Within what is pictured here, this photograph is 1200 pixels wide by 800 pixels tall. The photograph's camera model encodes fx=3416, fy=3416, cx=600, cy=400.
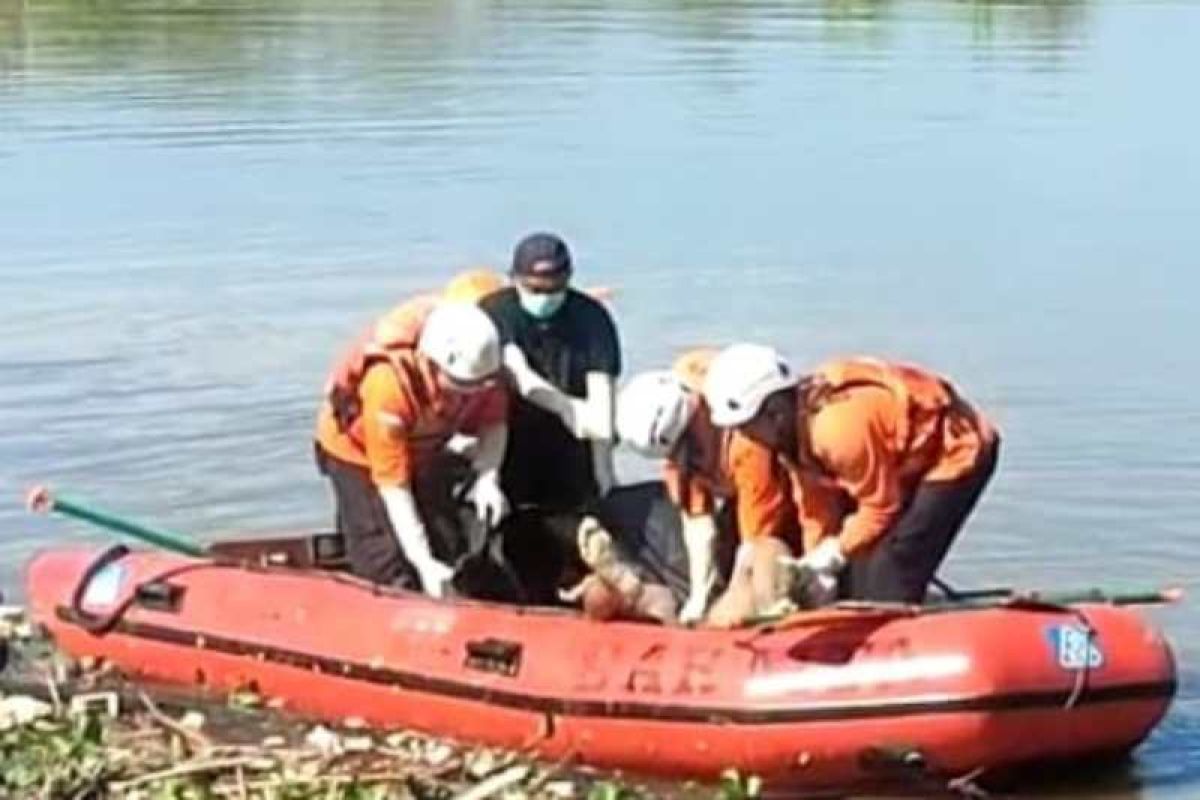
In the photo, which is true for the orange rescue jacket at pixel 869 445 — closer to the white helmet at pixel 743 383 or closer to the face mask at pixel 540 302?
the white helmet at pixel 743 383

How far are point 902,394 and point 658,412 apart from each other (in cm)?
80

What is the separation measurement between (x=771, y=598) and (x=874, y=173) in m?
17.5

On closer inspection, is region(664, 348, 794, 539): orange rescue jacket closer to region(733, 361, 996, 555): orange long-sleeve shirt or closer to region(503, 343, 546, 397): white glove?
region(733, 361, 996, 555): orange long-sleeve shirt

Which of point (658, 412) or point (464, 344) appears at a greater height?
point (464, 344)

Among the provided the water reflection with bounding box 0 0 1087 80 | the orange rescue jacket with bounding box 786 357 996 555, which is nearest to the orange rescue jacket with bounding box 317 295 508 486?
the orange rescue jacket with bounding box 786 357 996 555

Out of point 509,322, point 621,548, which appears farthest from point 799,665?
point 509,322

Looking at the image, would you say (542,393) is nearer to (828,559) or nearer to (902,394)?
(828,559)

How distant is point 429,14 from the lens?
165 feet

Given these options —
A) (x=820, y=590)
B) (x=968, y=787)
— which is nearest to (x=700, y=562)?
(x=820, y=590)

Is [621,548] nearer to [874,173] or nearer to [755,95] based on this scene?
[874,173]

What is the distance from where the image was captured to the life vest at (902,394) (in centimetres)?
1082

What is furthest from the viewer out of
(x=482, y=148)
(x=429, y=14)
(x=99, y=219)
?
(x=429, y=14)

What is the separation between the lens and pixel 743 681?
10781 mm

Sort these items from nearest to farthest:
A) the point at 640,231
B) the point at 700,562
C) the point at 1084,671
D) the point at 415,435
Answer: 1. the point at 1084,671
2. the point at 700,562
3. the point at 415,435
4. the point at 640,231
